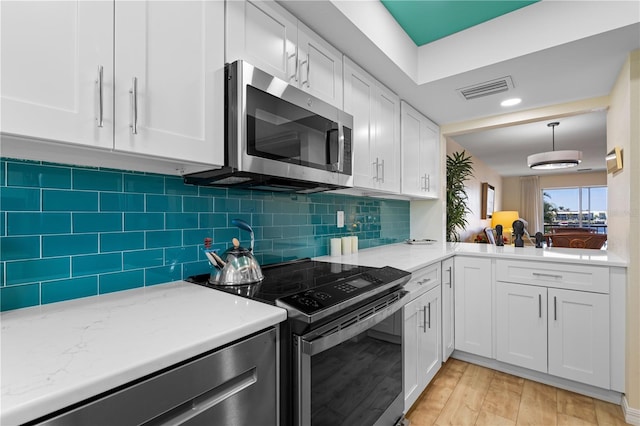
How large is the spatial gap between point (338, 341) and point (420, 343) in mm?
1031

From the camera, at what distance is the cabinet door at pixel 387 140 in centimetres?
218

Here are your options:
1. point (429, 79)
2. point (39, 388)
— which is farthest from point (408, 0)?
point (39, 388)

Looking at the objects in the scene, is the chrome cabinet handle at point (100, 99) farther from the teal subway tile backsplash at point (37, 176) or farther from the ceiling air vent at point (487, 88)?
the ceiling air vent at point (487, 88)

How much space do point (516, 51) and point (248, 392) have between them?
231 centimetres

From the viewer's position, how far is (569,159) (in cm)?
422

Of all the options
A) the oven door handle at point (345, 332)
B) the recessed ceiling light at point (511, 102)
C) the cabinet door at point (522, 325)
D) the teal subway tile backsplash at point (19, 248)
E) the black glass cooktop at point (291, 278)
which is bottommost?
the cabinet door at point (522, 325)

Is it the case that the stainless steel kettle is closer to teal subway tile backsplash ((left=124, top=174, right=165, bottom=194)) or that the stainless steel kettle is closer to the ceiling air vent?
teal subway tile backsplash ((left=124, top=174, right=165, bottom=194))

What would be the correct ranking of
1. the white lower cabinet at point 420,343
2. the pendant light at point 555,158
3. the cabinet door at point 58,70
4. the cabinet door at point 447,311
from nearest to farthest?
the cabinet door at point 58,70, the white lower cabinet at point 420,343, the cabinet door at point 447,311, the pendant light at point 555,158

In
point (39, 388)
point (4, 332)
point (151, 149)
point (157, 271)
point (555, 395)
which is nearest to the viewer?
point (39, 388)

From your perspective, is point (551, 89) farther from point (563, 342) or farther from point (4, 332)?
point (4, 332)

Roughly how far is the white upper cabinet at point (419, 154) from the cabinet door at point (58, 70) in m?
2.11

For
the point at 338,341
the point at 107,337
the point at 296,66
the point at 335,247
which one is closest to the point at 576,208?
the point at 335,247

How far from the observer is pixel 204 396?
0.75 m

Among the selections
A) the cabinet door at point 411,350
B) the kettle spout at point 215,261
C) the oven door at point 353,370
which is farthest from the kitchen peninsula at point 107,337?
the cabinet door at point 411,350
